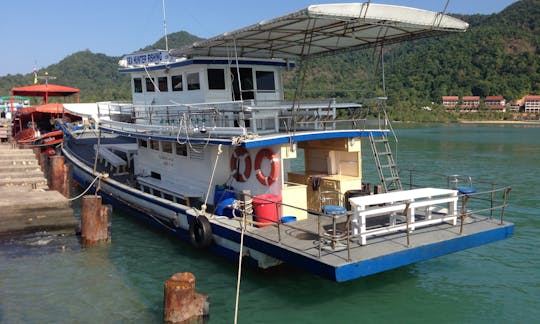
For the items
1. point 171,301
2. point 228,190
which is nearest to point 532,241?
point 228,190

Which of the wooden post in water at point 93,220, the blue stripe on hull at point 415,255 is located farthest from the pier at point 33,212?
the blue stripe on hull at point 415,255

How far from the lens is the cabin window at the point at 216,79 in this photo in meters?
12.7

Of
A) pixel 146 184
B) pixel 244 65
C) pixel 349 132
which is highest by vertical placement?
pixel 244 65

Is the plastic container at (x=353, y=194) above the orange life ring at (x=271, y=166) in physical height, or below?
below

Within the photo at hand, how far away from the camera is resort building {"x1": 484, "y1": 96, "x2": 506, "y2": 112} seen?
107312 mm

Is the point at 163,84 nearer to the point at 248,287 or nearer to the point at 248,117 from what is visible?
the point at 248,117

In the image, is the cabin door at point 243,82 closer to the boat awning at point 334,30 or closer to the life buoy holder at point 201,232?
the boat awning at point 334,30

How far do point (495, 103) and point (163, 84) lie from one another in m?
112

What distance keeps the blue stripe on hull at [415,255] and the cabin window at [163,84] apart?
9.36 m

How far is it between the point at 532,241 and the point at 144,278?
1076cm

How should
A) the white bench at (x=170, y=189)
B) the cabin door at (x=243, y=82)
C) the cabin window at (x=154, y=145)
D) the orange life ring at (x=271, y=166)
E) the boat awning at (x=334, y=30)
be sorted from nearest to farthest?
the boat awning at (x=334, y=30), the orange life ring at (x=271, y=166), the white bench at (x=170, y=189), the cabin door at (x=243, y=82), the cabin window at (x=154, y=145)

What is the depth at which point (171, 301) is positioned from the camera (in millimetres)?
7652

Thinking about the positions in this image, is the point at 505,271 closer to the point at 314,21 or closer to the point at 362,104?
the point at 362,104

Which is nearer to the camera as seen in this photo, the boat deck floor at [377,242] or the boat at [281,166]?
the boat deck floor at [377,242]
